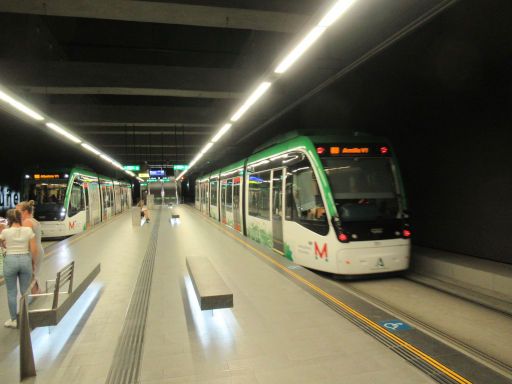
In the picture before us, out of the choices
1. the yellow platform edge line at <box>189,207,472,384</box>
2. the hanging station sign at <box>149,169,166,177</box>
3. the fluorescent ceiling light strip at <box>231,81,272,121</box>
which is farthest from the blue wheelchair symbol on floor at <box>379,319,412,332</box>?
the hanging station sign at <box>149,169,166,177</box>

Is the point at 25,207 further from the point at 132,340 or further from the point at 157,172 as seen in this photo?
the point at 157,172

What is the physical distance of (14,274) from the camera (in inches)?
159

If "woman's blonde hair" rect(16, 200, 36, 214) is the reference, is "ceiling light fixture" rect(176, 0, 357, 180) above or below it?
above

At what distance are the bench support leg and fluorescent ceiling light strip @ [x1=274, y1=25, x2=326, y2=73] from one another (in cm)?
430

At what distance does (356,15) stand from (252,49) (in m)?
3.07

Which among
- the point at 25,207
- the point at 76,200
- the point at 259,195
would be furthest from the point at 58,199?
the point at 25,207

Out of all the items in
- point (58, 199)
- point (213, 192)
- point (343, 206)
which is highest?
point (213, 192)

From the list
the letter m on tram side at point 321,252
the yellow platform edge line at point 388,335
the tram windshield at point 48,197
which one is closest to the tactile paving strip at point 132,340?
the yellow platform edge line at point 388,335

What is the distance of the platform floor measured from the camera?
9.77ft

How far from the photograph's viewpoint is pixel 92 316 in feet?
14.4

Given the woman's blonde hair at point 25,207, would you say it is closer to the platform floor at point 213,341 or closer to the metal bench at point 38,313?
the metal bench at point 38,313

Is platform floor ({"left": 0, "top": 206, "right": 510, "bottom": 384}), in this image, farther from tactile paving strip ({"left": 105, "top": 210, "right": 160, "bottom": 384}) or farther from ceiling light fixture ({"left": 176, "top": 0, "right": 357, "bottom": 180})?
ceiling light fixture ({"left": 176, "top": 0, "right": 357, "bottom": 180})

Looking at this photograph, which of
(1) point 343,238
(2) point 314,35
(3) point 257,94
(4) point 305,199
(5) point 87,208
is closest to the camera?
(2) point 314,35

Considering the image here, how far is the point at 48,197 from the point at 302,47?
12004 millimetres
